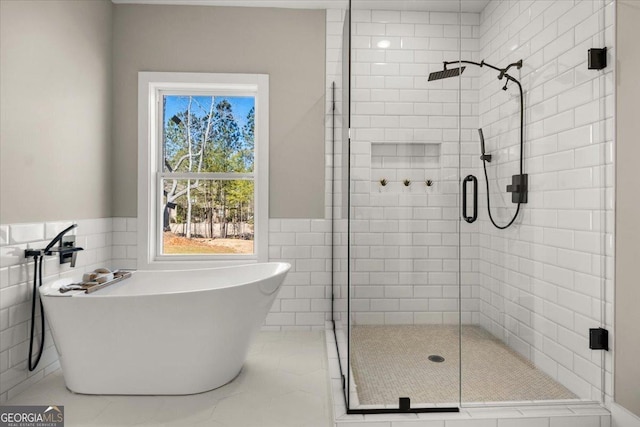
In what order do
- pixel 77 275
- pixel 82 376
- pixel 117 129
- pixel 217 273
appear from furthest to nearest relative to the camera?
pixel 117 129 → pixel 217 273 → pixel 77 275 → pixel 82 376

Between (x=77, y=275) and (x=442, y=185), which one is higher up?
(x=442, y=185)

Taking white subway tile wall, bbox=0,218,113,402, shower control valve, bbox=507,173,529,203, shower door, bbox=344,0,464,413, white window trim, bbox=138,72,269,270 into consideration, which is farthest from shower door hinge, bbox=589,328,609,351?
white subway tile wall, bbox=0,218,113,402

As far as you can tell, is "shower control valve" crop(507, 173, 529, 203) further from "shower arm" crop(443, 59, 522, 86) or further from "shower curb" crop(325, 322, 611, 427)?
"shower curb" crop(325, 322, 611, 427)

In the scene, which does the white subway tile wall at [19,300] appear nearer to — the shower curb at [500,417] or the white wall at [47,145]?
the white wall at [47,145]

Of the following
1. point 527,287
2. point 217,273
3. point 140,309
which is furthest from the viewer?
point 217,273

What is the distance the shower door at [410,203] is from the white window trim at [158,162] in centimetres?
150

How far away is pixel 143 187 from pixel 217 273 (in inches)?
42.3

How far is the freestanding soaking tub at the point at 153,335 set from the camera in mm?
2139

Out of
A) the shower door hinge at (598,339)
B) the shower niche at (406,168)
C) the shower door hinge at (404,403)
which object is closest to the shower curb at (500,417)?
the shower door hinge at (404,403)

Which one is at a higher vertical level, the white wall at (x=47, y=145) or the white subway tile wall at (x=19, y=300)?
the white wall at (x=47, y=145)

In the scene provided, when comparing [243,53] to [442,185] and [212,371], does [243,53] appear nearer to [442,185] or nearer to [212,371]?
[442,185]

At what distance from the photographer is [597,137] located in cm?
213

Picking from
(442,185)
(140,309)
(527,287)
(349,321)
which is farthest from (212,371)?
(527,287)

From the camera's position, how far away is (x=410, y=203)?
2018 mm
